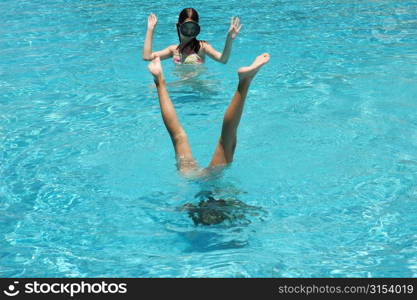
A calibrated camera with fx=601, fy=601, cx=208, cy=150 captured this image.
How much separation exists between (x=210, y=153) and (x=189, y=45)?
220 cm

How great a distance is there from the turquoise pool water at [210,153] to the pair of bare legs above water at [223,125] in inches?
7.4

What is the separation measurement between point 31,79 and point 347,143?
423 cm

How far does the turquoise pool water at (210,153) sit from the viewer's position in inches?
161

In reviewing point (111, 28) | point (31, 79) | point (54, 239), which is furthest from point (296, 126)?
point (111, 28)

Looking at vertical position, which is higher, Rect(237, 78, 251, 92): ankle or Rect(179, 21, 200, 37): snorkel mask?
Rect(179, 21, 200, 37): snorkel mask

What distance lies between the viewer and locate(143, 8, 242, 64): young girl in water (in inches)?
267

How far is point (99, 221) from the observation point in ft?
14.9

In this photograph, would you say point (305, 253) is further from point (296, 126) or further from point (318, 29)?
point (318, 29)

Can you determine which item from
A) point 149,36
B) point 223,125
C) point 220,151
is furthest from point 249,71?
point 149,36
